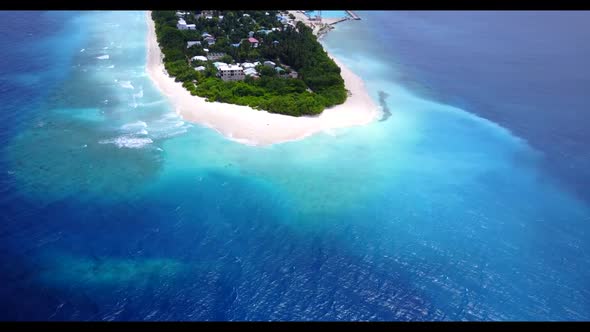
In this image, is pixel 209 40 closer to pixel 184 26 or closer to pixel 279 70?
pixel 184 26

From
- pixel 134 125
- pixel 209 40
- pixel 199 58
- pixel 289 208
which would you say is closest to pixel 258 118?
pixel 134 125

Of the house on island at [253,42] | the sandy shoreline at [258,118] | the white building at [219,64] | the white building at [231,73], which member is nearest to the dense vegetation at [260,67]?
the white building at [219,64]

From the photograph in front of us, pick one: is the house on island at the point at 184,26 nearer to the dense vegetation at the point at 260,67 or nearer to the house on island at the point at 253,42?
the dense vegetation at the point at 260,67

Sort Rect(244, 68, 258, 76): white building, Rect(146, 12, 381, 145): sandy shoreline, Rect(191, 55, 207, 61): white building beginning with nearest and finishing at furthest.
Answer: Rect(146, 12, 381, 145): sandy shoreline → Rect(244, 68, 258, 76): white building → Rect(191, 55, 207, 61): white building

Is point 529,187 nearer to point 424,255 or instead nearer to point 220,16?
point 424,255

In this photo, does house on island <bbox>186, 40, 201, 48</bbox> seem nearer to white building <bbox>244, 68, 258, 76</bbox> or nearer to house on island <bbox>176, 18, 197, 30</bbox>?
house on island <bbox>176, 18, 197, 30</bbox>

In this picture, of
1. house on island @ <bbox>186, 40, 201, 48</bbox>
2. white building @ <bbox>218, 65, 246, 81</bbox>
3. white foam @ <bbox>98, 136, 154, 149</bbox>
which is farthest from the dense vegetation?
white foam @ <bbox>98, 136, 154, 149</bbox>
